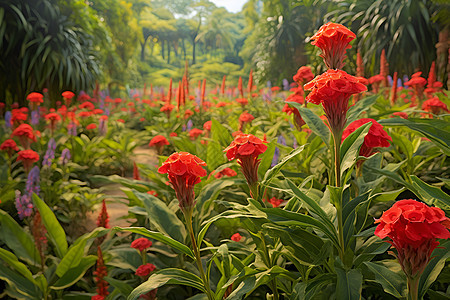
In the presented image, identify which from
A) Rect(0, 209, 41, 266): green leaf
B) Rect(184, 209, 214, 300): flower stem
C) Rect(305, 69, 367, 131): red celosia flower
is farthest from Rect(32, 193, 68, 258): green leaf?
Rect(305, 69, 367, 131): red celosia flower

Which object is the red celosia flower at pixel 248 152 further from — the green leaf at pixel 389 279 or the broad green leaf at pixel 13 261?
the broad green leaf at pixel 13 261

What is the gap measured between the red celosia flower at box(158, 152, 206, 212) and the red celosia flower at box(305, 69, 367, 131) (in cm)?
38

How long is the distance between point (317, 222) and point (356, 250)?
271 millimetres

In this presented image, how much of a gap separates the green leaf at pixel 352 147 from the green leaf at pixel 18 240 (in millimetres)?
1624

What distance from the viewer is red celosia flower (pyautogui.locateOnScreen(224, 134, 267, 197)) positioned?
1.04 m

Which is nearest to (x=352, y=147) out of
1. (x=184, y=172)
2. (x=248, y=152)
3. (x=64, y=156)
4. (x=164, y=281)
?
(x=248, y=152)

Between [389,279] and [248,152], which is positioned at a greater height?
[248,152]

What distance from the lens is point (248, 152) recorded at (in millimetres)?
1030

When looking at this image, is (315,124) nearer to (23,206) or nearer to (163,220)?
(163,220)

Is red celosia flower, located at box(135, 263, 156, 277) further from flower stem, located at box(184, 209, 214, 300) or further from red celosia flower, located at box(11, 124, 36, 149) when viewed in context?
red celosia flower, located at box(11, 124, 36, 149)

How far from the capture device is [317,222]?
92cm

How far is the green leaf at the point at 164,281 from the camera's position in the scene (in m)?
0.95

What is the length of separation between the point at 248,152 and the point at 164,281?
1.47 ft

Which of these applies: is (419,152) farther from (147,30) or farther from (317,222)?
(147,30)
